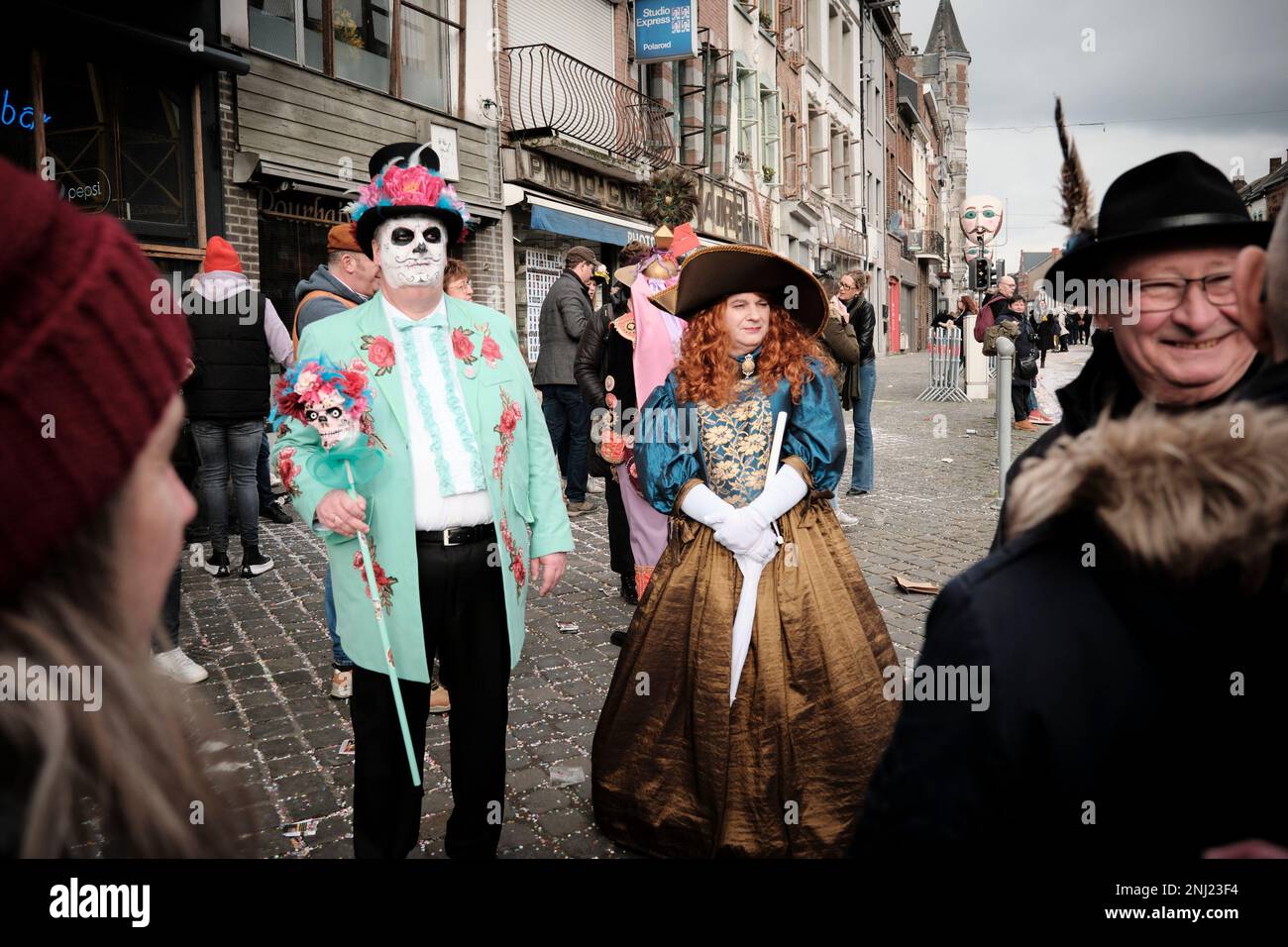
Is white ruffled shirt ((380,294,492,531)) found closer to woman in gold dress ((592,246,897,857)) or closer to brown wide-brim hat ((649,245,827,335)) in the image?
woman in gold dress ((592,246,897,857))

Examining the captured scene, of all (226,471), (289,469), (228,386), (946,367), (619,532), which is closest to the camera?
(289,469)

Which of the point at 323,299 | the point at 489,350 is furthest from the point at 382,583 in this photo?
the point at 323,299

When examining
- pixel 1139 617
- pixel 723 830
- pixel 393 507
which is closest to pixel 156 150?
pixel 393 507

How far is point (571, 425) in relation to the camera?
8.80m

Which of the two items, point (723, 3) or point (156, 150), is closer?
point (156, 150)

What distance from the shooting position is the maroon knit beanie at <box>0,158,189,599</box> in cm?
81

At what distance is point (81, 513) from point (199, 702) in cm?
33

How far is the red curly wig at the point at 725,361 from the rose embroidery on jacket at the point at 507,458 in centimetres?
76

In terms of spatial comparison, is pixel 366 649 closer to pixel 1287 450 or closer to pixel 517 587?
pixel 517 587

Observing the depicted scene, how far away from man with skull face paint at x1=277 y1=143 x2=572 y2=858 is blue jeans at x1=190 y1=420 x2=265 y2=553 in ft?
13.6

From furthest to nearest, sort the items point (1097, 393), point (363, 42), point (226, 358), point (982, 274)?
1. point (982, 274)
2. point (363, 42)
3. point (226, 358)
4. point (1097, 393)

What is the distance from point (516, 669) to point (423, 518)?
7.47 feet

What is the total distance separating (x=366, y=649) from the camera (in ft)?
8.71

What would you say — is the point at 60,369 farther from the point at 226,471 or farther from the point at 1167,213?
the point at 226,471
